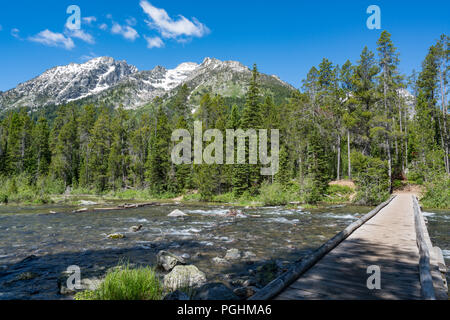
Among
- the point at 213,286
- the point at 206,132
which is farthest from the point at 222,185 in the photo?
the point at 213,286

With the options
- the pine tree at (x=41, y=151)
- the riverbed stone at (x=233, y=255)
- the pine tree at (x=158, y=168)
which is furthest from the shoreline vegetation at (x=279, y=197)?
the pine tree at (x=41, y=151)

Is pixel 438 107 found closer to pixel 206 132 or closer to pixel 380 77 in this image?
pixel 380 77

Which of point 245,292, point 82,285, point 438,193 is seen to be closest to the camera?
point 245,292

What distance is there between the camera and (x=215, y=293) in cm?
482

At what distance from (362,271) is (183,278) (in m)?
3.94

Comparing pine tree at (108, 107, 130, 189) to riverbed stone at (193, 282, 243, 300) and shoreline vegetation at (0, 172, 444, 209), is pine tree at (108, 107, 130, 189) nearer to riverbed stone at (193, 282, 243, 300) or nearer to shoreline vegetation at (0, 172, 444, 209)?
shoreline vegetation at (0, 172, 444, 209)

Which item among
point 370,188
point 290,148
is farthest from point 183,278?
point 290,148

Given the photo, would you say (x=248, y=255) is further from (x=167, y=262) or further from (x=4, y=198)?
(x=4, y=198)

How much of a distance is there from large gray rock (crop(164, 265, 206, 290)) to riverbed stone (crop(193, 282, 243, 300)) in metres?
0.93

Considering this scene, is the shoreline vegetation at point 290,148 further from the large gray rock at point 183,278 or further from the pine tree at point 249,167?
the large gray rock at point 183,278

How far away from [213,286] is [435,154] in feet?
116

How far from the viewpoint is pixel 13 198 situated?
97.6ft

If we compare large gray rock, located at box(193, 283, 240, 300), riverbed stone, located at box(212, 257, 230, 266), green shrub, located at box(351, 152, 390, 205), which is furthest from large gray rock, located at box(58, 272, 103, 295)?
green shrub, located at box(351, 152, 390, 205)

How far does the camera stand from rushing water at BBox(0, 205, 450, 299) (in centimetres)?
759
